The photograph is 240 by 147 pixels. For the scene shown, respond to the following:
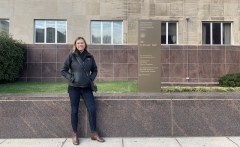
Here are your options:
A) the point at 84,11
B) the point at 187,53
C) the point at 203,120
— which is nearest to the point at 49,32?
the point at 84,11

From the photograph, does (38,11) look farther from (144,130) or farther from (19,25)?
(144,130)

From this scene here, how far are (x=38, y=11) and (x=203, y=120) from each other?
1115 centimetres

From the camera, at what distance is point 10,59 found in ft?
36.2

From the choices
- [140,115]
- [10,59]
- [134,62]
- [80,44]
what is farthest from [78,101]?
[134,62]

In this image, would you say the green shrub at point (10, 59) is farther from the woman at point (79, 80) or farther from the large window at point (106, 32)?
the woman at point (79, 80)

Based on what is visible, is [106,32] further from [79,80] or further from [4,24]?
[79,80]

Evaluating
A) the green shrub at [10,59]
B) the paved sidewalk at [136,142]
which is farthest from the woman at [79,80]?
the green shrub at [10,59]

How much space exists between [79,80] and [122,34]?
29.6 feet

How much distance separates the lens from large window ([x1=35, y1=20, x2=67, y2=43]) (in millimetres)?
13148

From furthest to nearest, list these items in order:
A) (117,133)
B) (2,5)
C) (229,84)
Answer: (2,5), (229,84), (117,133)

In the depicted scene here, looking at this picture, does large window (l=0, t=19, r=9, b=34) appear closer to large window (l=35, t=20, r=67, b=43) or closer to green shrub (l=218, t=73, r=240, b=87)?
large window (l=35, t=20, r=67, b=43)

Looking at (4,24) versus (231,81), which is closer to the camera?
(231,81)

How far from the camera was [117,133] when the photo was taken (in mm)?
5348

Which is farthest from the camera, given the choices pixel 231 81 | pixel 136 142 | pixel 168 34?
pixel 168 34
